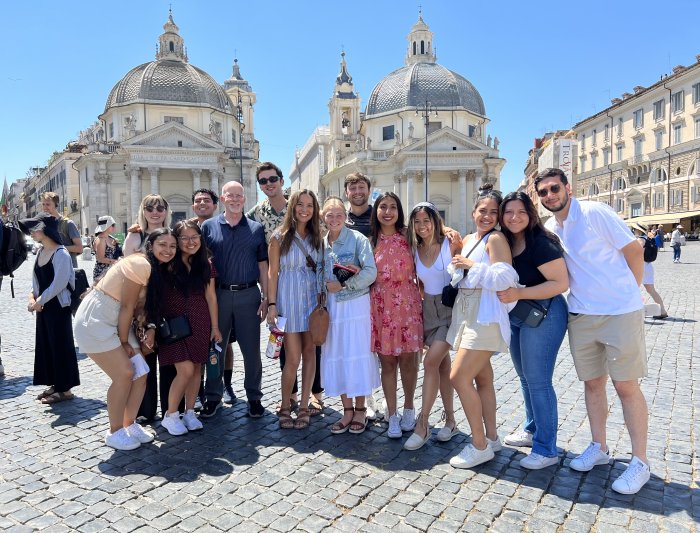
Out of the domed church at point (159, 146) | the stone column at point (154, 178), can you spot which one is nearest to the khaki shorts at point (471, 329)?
the domed church at point (159, 146)

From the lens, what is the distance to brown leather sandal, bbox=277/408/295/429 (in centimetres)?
470

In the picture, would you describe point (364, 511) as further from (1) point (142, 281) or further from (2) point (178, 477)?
(1) point (142, 281)

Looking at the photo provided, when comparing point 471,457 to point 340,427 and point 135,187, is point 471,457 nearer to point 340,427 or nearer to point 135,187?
point 340,427

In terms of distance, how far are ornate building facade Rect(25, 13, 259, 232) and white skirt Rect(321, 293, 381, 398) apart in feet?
144

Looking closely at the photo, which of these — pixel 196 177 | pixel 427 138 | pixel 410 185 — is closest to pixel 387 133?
pixel 410 185

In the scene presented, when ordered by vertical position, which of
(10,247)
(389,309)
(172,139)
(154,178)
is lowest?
(389,309)

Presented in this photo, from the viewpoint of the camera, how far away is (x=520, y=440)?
4250 millimetres

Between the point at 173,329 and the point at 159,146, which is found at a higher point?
the point at 159,146

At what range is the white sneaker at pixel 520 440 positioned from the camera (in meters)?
4.24

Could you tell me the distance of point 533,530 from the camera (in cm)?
301

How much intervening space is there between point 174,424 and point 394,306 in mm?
2211

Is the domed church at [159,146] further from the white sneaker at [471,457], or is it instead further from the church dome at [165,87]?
the white sneaker at [471,457]

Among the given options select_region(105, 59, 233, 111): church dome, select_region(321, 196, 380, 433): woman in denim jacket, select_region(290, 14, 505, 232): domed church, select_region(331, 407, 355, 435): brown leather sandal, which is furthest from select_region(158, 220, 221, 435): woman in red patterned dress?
select_region(105, 59, 233, 111): church dome

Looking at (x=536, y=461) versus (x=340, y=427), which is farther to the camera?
(x=340, y=427)
